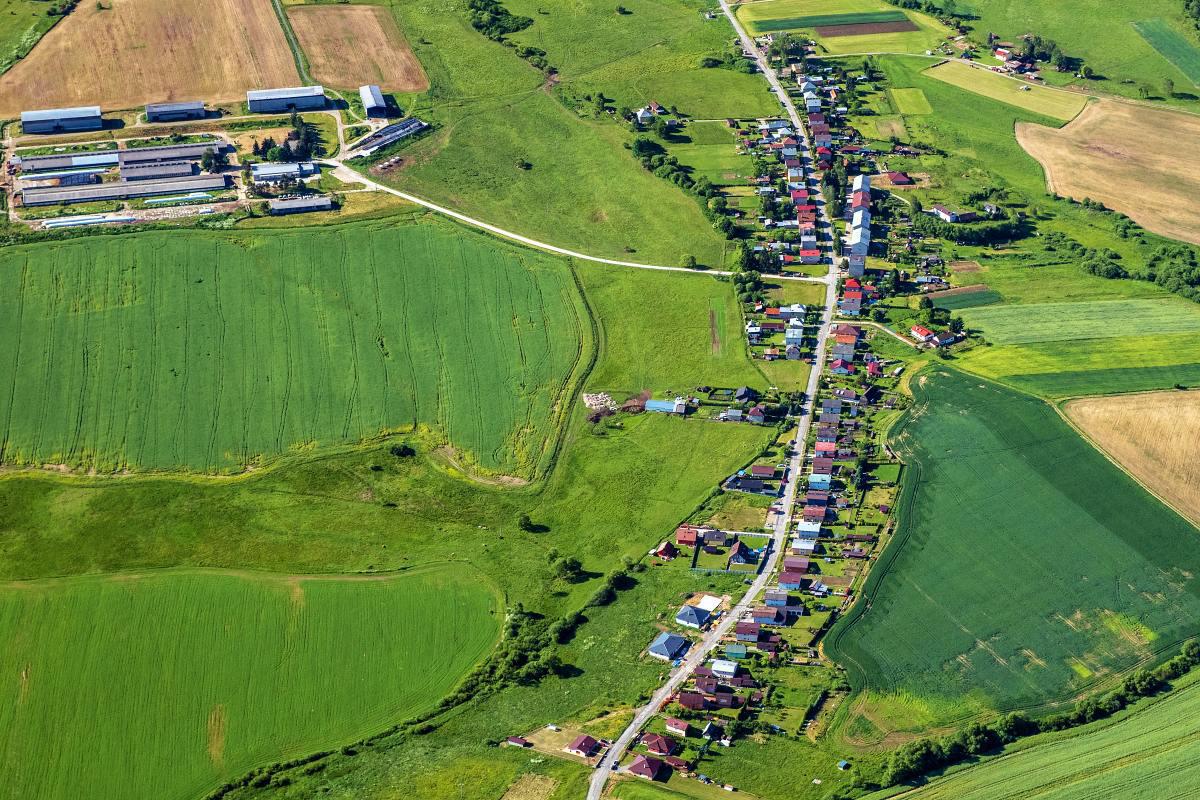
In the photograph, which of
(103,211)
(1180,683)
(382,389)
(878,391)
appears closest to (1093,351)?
(878,391)

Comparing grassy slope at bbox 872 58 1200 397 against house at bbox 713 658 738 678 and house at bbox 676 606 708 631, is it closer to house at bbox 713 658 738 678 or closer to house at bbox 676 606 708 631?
house at bbox 676 606 708 631

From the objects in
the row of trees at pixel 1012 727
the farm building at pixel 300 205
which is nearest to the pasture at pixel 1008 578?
the row of trees at pixel 1012 727

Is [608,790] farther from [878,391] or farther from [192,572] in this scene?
[878,391]

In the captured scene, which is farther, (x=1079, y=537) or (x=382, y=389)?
(x=382, y=389)

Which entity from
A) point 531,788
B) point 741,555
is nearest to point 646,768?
point 531,788

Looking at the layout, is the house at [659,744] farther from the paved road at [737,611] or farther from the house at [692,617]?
the house at [692,617]

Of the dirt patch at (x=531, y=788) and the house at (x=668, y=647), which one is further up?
the house at (x=668, y=647)

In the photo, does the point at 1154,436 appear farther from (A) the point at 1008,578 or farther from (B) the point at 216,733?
(B) the point at 216,733

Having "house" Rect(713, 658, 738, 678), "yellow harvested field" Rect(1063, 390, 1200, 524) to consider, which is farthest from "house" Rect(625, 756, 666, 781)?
"yellow harvested field" Rect(1063, 390, 1200, 524)
